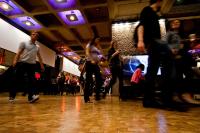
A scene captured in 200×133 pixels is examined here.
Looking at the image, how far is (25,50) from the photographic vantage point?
3.46 meters

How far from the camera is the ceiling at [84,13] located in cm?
637

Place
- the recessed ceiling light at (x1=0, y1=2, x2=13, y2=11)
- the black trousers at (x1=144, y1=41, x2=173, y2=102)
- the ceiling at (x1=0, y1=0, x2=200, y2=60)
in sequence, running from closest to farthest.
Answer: the black trousers at (x1=144, y1=41, x2=173, y2=102)
the ceiling at (x1=0, y1=0, x2=200, y2=60)
the recessed ceiling light at (x1=0, y1=2, x2=13, y2=11)

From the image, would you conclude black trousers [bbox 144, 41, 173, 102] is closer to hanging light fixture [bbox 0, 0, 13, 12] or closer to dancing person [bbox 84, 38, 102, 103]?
dancing person [bbox 84, 38, 102, 103]

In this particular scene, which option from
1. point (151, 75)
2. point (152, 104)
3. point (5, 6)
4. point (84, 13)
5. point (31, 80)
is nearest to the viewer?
point (151, 75)

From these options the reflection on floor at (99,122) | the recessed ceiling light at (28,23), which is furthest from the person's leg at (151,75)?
the recessed ceiling light at (28,23)

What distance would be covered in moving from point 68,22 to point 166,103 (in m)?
6.61

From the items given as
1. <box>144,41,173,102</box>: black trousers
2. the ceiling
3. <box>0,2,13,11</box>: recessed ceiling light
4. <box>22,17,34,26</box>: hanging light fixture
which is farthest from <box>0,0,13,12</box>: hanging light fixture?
<box>144,41,173,102</box>: black trousers

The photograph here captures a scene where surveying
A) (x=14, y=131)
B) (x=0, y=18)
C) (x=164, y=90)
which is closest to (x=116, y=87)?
(x=164, y=90)

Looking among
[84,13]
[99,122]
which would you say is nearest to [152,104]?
[99,122]

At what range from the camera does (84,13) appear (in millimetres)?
7113

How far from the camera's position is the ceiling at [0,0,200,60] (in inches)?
251

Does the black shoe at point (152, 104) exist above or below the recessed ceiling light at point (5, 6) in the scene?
below

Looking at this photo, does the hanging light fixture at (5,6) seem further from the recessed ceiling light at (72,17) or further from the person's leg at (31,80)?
the person's leg at (31,80)

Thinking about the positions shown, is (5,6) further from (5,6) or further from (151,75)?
(151,75)
